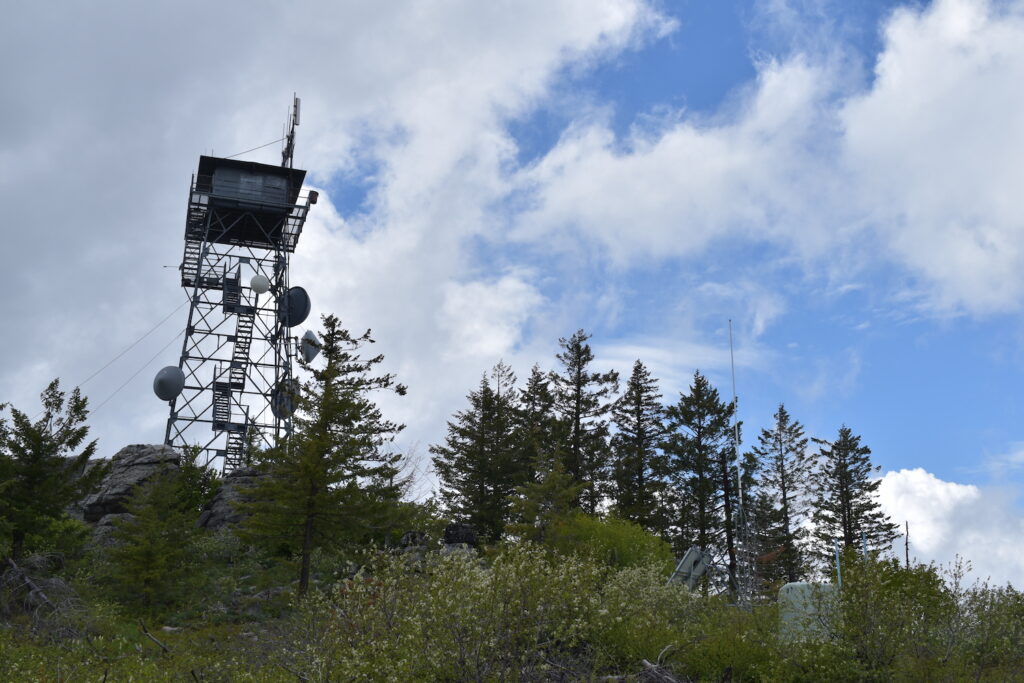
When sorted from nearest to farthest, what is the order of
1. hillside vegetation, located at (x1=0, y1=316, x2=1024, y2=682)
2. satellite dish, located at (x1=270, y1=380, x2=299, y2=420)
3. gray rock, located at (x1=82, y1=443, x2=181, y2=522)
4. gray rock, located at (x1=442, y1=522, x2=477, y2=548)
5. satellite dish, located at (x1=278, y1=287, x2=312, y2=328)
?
hillside vegetation, located at (x1=0, y1=316, x2=1024, y2=682), gray rock, located at (x1=442, y1=522, x2=477, y2=548), gray rock, located at (x1=82, y1=443, x2=181, y2=522), satellite dish, located at (x1=270, y1=380, x2=299, y2=420), satellite dish, located at (x1=278, y1=287, x2=312, y2=328)

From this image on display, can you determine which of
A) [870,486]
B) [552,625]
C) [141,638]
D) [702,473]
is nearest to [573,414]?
[702,473]

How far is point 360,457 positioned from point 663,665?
13752 mm

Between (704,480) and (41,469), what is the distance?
32599mm

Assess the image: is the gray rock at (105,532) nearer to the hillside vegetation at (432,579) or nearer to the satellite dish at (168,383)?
the hillside vegetation at (432,579)

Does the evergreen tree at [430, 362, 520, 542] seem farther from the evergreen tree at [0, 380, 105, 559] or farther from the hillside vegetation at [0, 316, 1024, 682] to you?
the evergreen tree at [0, 380, 105, 559]

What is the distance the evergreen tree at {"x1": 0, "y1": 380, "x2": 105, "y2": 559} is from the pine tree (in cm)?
2503

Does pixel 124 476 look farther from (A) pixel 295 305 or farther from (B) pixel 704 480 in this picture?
(B) pixel 704 480

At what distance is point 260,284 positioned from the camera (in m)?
45.2

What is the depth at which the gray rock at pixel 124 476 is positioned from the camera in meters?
34.9

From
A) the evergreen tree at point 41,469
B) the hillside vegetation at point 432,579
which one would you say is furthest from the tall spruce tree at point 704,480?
the evergreen tree at point 41,469

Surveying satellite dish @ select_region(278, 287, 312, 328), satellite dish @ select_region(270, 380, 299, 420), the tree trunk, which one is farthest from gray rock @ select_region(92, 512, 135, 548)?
satellite dish @ select_region(278, 287, 312, 328)

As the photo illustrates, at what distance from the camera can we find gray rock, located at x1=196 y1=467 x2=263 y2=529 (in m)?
34.2

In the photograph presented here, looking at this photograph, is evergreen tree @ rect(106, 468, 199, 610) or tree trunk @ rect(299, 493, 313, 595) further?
tree trunk @ rect(299, 493, 313, 595)

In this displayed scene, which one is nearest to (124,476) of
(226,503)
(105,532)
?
(226,503)
